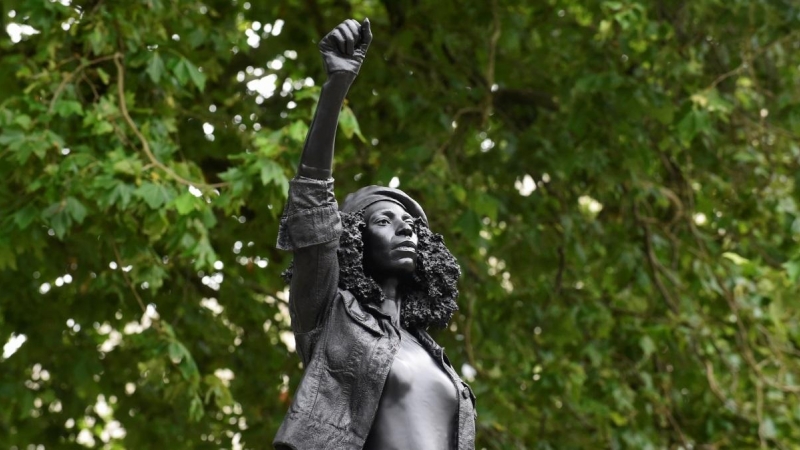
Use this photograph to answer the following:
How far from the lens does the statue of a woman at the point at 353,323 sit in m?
4.98

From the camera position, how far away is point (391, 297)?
5344 mm

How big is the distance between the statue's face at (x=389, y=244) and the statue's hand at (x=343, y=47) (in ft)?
1.89

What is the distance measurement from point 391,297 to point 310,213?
49 centimetres

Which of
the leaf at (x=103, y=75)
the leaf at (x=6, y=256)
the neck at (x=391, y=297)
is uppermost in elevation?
the neck at (x=391, y=297)

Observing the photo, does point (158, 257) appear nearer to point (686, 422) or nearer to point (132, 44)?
point (132, 44)

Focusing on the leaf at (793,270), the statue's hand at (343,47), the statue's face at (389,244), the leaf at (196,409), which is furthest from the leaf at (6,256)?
the leaf at (793,270)

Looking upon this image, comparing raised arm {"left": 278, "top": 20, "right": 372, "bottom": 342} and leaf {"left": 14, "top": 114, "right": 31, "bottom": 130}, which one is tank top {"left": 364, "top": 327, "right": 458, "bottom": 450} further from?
leaf {"left": 14, "top": 114, "right": 31, "bottom": 130}

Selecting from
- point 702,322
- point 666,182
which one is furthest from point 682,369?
point 666,182

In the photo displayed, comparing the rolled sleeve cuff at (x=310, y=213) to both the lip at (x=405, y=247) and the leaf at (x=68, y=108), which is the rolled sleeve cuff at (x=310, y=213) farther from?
the leaf at (x=68, y=108)

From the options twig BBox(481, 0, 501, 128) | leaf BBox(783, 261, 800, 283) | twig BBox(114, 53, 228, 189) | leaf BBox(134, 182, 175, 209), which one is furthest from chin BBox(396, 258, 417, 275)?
twig BBox(481, 0, 501, 128)

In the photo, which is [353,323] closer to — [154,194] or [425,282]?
[425,282]

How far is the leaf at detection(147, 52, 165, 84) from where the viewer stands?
30.1ft

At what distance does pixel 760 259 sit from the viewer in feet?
38.6

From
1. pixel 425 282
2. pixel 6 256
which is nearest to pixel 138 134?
pixel 6 256
